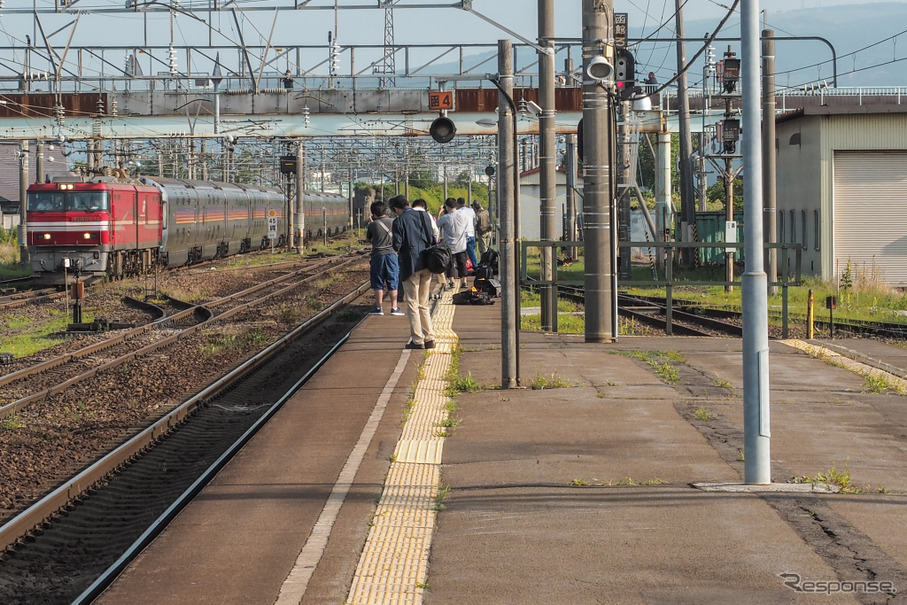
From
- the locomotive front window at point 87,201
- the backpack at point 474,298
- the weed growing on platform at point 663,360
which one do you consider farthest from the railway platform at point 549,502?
the locomotive front window at point 87,201

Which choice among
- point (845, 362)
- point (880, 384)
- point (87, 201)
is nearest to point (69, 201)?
point (87, 201)

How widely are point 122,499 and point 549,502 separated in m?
3.92

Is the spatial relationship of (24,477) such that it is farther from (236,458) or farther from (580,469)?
(580,469)

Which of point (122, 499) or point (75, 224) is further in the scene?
point (75, 224)

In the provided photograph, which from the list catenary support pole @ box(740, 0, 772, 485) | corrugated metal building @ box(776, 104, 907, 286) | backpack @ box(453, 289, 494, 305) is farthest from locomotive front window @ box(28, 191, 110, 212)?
catenary support pole @ box(740, 0, 772, 485)

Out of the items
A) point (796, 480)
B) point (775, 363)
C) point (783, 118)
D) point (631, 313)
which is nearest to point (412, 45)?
point (783, 118)

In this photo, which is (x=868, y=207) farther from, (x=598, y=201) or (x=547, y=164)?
(x=598, y=201)

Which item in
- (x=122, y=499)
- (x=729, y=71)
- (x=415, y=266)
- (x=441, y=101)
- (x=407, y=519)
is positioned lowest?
(x=122, y=499)

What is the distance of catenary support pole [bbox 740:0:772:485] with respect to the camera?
7348mm

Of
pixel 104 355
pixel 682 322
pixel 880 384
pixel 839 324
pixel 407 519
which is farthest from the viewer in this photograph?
pixel 682 322

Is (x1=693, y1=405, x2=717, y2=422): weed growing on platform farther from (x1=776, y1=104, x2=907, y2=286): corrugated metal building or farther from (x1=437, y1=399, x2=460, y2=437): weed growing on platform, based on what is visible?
(x1=776, y1=104, x2=907, y2=286): corrugated metal building

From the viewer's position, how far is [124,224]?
31.9m

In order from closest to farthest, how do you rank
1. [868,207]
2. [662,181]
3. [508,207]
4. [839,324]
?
[508,207] < [839,324] < [868,207] < [662,181]

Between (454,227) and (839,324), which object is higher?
(454,227)
